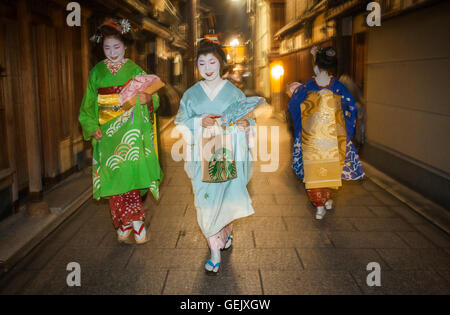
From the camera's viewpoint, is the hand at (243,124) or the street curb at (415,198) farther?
the street curb at (415,198)

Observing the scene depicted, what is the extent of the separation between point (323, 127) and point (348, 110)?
44 cm

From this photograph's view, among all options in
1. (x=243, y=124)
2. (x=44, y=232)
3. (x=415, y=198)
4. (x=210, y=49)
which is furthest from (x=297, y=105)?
(x=44, y=232)

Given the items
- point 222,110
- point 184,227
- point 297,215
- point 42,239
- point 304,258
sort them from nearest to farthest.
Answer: point 222,110 → point 304,258 → point 42,239 → point 184,227 → point 297,215

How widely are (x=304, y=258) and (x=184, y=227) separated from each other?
173 cm

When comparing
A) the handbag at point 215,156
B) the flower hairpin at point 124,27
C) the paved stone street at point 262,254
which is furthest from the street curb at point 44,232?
the flower hairpin at point 124,27

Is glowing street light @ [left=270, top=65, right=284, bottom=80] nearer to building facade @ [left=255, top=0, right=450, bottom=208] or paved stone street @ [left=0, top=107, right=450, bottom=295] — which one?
building facade @ [left=255, top=0, right=450, bottom=208]

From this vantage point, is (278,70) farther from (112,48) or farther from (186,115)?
(186,115)

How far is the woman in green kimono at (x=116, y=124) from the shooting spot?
461 centimetres

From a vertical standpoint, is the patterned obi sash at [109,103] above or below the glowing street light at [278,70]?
below

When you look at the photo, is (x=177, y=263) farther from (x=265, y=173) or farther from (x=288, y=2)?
(x=288, y=2)

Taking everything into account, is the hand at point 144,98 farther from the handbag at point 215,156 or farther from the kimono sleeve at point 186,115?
the handbag at point 215,156

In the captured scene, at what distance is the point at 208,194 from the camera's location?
4.21 meters

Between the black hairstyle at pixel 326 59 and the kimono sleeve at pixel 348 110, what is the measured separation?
1.18ft
